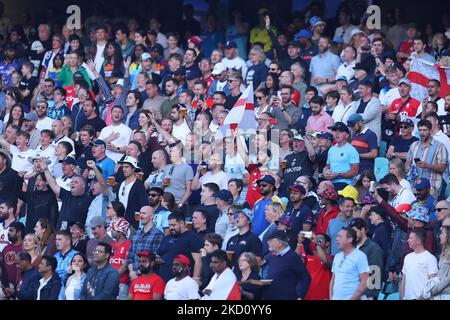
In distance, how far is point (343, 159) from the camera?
1912cm

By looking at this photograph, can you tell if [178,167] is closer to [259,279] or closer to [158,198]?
[158,198]

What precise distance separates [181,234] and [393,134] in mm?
3759

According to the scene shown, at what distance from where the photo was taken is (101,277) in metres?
17.5

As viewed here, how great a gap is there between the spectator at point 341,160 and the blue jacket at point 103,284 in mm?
3199

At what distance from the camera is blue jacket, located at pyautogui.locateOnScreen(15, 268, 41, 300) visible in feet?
59.6

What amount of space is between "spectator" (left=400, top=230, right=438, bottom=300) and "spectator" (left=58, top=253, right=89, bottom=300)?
12.4ft

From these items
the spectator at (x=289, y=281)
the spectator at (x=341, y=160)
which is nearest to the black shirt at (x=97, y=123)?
the spectator at (x=341, y=160)

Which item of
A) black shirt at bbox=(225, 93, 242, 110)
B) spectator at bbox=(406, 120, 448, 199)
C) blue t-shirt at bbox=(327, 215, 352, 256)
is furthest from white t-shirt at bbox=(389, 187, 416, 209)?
black shirt at bbox=(225, 93, 242, 110)

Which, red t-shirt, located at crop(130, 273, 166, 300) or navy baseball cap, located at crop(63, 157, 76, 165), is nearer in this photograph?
red t-shirt, located at crop(130, 273, 166, 300)

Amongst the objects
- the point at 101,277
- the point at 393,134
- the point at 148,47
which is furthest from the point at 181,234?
the point at 148,47

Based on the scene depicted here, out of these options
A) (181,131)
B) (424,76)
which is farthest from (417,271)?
(181,131)

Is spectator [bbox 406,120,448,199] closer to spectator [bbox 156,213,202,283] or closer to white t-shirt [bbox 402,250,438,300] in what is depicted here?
white t-shirt [bbox 402,250,438,300]

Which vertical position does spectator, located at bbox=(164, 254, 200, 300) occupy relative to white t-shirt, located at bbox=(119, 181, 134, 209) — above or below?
below
